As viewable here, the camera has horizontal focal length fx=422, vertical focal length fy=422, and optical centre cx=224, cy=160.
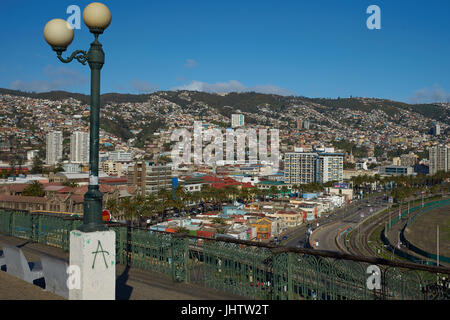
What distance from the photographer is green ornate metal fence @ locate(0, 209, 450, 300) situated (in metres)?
3.83

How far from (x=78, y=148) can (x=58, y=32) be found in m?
116

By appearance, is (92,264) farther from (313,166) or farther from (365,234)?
(313,166)

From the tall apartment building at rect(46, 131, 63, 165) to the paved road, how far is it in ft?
263

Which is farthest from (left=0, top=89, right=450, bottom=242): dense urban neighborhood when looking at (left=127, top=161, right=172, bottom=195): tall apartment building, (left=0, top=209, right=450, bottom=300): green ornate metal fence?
(left=0, top=209, right=450, bottom=300): green ornate metal fence

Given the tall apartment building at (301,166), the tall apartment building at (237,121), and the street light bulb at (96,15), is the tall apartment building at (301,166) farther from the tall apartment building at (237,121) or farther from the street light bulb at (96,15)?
the tall apartment building at (237,121)

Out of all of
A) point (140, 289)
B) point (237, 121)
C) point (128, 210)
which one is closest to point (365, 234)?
point (128, 210)

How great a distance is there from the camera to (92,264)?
3457 mm

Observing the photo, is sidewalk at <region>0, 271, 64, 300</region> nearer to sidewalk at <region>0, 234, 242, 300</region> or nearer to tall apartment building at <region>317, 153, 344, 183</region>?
sidewalk at <region>0, 234, 242, 300</region>

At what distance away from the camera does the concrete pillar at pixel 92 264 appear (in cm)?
342

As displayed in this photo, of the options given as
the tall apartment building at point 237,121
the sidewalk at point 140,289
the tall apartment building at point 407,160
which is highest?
the tall apartment building at point 237,121

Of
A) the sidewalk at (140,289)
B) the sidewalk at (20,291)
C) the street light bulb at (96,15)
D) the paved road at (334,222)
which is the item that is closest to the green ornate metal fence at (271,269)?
the sidewalk at (140,289)

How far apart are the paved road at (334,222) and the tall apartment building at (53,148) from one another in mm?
80045

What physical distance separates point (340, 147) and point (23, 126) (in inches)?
4750
